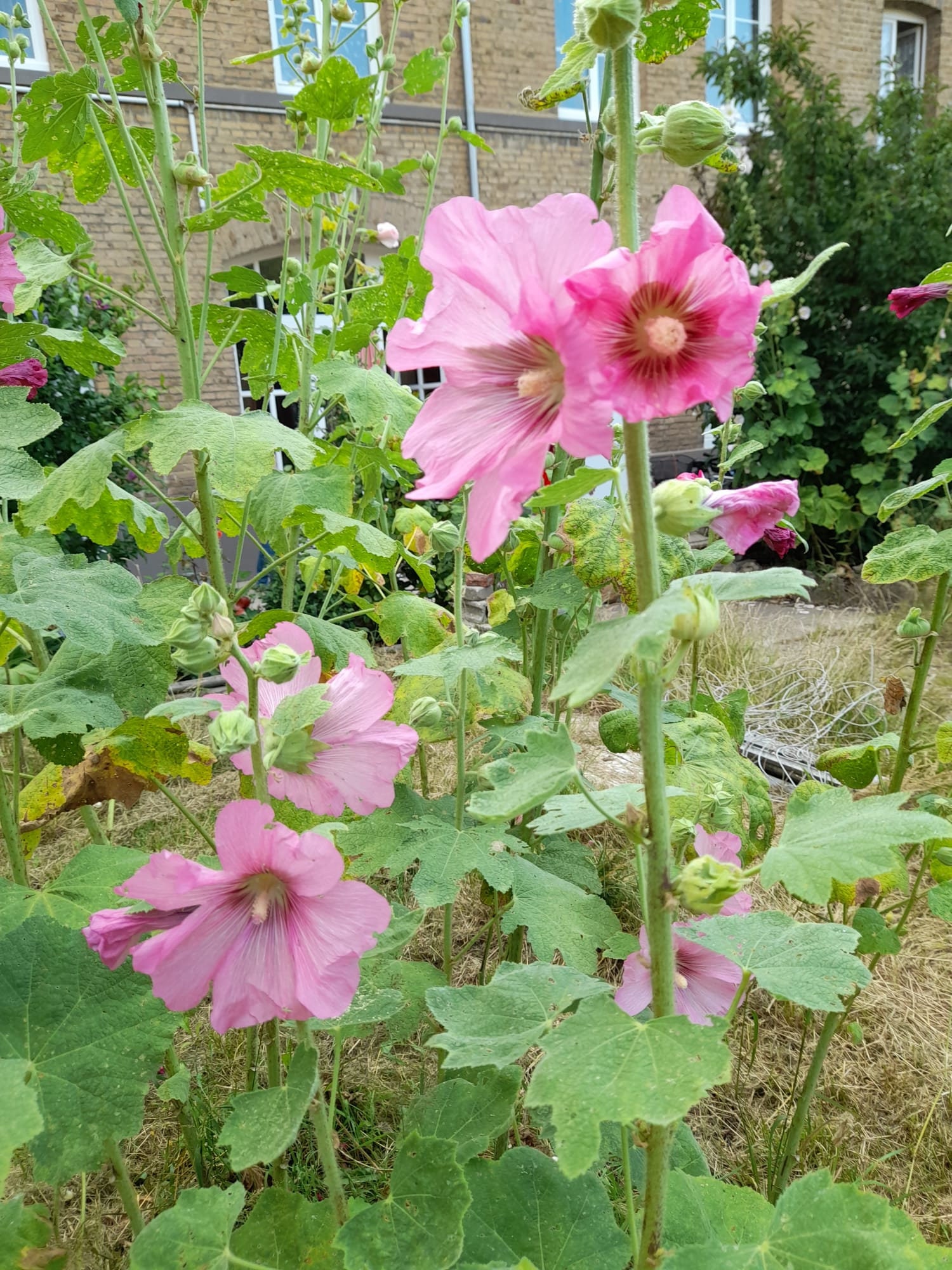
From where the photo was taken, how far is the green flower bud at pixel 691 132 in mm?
594

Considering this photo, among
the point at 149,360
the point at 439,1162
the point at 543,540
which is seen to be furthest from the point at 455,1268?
the point at 149,360

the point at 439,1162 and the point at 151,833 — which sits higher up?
the point at 439,1162

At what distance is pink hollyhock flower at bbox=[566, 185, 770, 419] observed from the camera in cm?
48

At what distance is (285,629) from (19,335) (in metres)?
0.51

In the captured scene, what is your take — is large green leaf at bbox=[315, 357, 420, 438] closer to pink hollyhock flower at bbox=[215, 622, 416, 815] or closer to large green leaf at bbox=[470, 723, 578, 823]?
pink hollyhock flower at bbox=[215, 622, 416, 815]

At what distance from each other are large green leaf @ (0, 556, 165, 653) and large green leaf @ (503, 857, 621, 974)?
0.50 metres

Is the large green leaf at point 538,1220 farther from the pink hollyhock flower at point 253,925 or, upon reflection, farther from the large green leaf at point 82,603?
the large green leaf at point 82,603

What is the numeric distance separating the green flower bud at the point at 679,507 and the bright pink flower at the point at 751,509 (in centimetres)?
65

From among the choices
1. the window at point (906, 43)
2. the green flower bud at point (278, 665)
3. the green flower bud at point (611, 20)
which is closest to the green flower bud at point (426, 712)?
the green flower bud at point (278, 665)

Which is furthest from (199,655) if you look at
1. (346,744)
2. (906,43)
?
(906,43)

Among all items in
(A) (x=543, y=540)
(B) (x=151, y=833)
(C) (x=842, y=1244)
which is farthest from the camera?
(B) (x=151, y=833)

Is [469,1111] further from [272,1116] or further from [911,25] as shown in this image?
[911,25]

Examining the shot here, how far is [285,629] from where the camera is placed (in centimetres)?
86

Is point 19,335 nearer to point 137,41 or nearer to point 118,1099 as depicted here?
point 137,41
